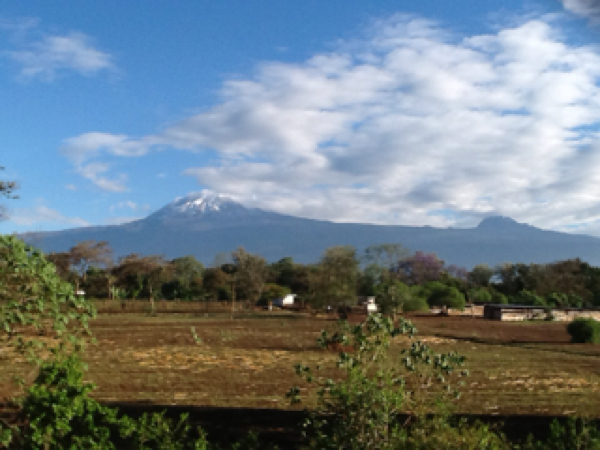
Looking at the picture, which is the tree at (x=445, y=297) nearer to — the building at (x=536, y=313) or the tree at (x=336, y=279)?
the building at (x=536, y=313)

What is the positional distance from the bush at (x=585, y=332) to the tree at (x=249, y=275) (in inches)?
1358

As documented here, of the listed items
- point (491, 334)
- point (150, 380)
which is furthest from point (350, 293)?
point (150, 380)

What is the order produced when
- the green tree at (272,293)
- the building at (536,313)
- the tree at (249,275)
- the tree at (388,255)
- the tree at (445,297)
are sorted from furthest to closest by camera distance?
the tree at (388,255), the green tree at (272,293), the tree at (249,275), the tree at (445,297), the building at (536,313)

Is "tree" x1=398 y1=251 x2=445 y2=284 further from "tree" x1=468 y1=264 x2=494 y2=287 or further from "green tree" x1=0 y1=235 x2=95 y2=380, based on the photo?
"green tree" x1=0 y1=235 x2=95 y2=380

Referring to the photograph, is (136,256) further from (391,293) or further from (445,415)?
(445,415)

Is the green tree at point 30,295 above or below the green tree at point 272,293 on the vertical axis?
above

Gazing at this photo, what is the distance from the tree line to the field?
Result: 1118cm

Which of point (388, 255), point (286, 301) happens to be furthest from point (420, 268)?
point (286, 301)

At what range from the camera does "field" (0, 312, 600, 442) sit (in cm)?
1560

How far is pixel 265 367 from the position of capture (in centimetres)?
2291

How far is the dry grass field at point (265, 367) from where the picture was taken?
51.7ft

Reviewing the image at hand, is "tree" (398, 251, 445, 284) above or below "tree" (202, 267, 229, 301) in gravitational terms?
above

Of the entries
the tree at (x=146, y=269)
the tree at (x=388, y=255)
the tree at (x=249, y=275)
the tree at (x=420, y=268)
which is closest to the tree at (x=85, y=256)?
the tree at (x=146, y=269)

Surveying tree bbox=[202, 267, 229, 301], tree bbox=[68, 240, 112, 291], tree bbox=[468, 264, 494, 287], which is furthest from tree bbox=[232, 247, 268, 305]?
tree bbox=[468, 264, 494, 287]
